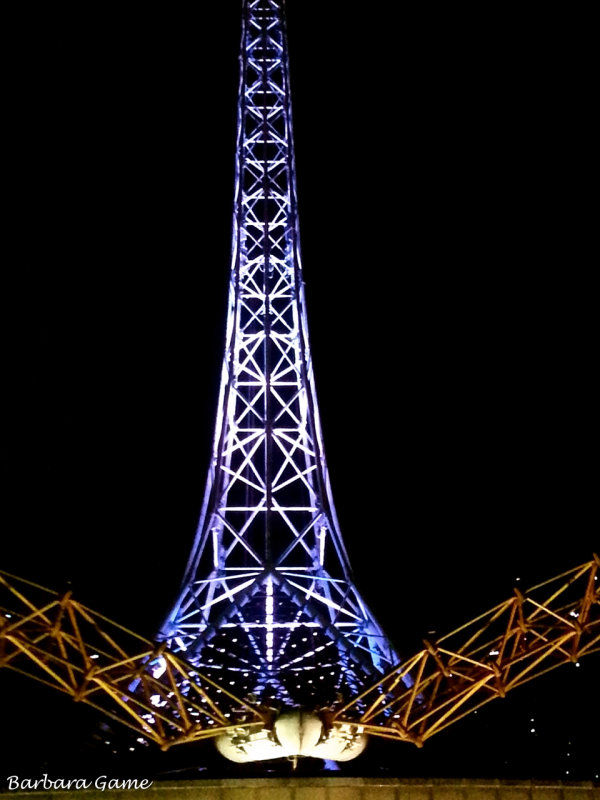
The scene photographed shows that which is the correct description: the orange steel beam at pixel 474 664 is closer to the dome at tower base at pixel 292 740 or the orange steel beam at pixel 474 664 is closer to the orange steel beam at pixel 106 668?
the dome at tower base at pixel 292 740

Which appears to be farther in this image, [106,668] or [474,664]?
[474,664]

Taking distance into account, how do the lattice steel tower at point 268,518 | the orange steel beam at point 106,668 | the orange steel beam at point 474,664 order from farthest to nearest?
1. the lattice steel tower at point 268,518
2. the orange steel beam at point 474,664
3. the orange steel beam at point 106,668

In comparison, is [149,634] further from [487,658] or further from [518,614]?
[518,614]

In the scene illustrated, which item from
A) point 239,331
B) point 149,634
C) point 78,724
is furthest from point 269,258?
point 78,724

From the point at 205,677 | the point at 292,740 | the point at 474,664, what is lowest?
the point at 292,740

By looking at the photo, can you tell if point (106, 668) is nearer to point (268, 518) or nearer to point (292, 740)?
point (292, 740)

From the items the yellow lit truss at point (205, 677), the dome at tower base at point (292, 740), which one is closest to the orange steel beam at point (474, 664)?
the yellow lit truss at point (205, 677)

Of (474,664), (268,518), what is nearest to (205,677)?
(474,664)

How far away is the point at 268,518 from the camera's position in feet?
98.8

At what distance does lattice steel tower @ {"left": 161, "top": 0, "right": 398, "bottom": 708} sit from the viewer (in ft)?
87.1

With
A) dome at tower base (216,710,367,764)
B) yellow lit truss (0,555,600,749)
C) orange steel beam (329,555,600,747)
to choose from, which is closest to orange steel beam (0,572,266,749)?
yellow lit truss (0,555,600,749)

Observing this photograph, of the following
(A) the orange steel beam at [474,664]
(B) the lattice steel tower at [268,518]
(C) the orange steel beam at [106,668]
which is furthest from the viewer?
(B) the lattice steel tower at [268,518]

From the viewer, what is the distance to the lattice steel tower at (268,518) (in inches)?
1046

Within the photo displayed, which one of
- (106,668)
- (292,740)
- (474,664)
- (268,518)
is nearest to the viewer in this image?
(106,668)
